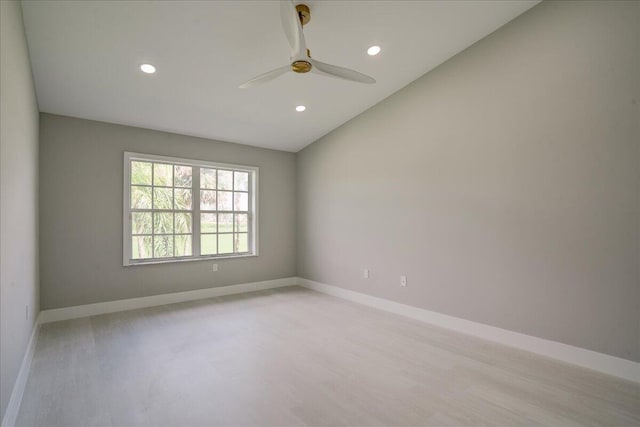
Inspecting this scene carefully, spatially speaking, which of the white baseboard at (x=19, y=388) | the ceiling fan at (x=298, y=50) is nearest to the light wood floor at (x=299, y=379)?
the white baseboard at (x=19, y=388)

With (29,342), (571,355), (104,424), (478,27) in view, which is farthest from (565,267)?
(29,342)

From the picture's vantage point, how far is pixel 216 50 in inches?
125

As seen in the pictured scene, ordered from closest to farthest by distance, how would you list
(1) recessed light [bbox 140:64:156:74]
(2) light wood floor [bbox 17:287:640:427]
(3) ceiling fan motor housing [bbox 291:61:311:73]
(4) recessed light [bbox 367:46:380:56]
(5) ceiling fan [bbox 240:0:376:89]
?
1. (2) light wood floor [bbox 17:287:640:427]
2. (5) ceiling fan [bbox 240:0:376:89]
3. (3) ceiling fan motor housing [bbox 291:61:311:73]
4. (1) recessed light [bbox 140:64:156:74]
5. (4) recessed light [bbox 367:46:380:56]

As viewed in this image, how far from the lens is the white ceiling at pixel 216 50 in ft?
8.88

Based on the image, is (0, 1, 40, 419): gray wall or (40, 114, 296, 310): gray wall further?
(40, 114, 296, 310): gray wall

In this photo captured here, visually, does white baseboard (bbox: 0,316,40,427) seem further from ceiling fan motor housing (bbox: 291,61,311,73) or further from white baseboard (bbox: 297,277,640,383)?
white baseboard (bbox: 297,277,640,383)

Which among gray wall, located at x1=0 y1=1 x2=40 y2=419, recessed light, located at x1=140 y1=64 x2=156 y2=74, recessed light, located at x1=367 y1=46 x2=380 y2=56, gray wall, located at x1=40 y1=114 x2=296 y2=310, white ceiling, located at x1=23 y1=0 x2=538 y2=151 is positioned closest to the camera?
gray wall, located at x1=0 y1=1 x2=40 y2=419

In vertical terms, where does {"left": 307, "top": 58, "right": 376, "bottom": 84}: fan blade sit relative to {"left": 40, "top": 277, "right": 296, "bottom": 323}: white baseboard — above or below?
above

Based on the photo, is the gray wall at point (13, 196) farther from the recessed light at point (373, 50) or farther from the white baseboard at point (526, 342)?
the white baseboard at point (526, 342)

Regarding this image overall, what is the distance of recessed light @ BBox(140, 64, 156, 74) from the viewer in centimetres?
327

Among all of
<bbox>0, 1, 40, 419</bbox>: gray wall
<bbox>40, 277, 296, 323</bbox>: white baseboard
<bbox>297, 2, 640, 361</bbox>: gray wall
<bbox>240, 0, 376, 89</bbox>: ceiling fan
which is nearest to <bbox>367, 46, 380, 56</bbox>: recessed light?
<bbox>240, 0, 376, 89</bbox>: ceiling fan

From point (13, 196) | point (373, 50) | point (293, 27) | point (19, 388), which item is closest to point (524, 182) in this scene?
point (373, 50)

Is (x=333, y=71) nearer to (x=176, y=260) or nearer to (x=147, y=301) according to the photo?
(x=176, y=260)

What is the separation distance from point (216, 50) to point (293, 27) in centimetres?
125
